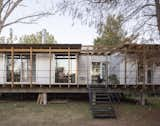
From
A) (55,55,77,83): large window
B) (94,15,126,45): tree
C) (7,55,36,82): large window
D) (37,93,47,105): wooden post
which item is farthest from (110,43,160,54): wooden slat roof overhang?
(7,55,36,82): large window

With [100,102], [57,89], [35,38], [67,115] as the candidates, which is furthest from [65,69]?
[35,38]

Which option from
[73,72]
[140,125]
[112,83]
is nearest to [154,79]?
[112,83]

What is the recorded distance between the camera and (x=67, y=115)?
54.1ft

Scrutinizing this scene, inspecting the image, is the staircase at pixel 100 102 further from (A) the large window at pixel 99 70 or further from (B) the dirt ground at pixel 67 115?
(A) the large window at pixel 99 70

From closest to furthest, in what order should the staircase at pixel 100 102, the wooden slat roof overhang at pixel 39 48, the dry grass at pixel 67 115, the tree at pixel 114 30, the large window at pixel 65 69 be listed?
1. the tree at pixel 114 30
2. the dry grass at pixel 67 115
3. the staircase at pixel 100 102
4. the wooden slat roof overhang at pixel 39 48
5. the large window at pixel 65 69

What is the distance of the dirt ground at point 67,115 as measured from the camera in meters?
14.7

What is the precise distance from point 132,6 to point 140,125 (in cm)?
569

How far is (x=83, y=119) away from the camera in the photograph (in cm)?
1560

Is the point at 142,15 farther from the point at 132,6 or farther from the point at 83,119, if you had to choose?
the point at 83,119

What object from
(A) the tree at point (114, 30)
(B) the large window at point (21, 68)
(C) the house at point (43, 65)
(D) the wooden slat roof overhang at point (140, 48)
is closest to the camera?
(A) the tree at point (114, 30)

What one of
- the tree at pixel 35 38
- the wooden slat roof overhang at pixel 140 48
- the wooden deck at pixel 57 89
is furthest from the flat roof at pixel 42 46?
the tree at pixel 35 38

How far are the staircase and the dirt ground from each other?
1.38 ft

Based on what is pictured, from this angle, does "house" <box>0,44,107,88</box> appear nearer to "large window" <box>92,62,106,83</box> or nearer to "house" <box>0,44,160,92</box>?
"house" <box>0,44,160,92</box>

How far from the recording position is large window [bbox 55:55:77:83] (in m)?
22.4
